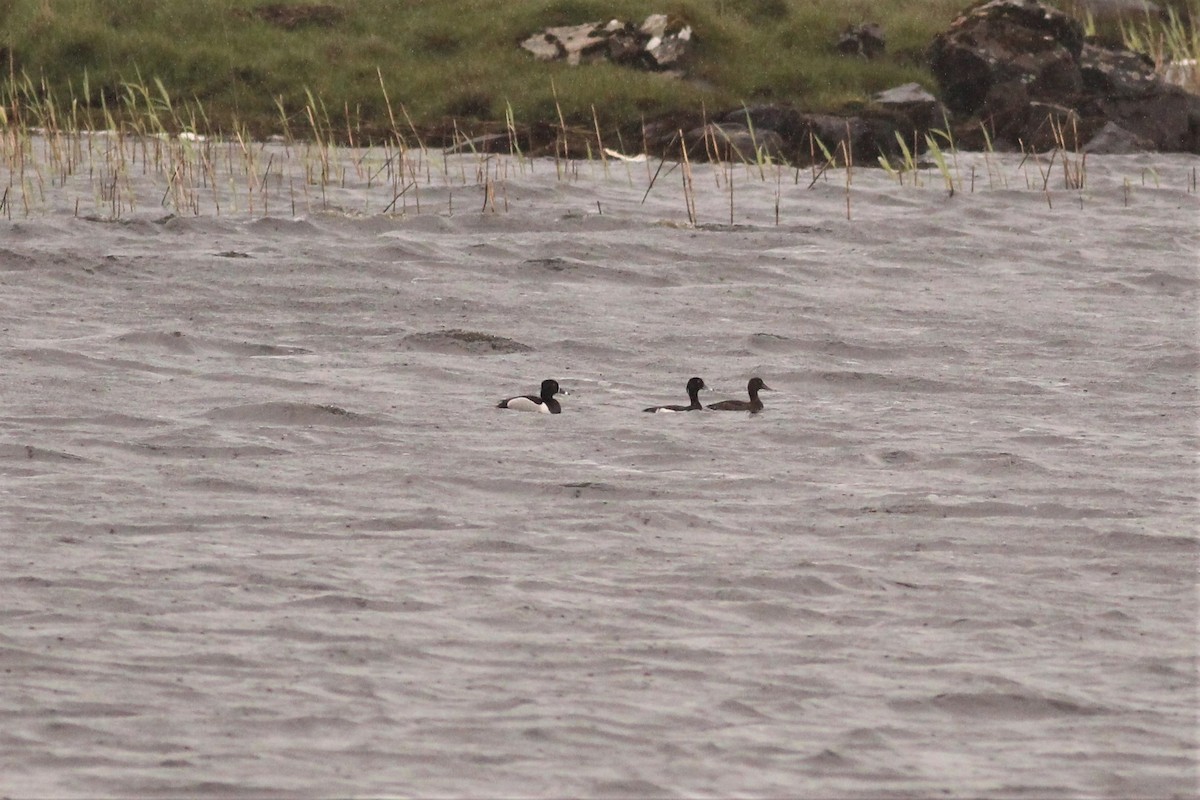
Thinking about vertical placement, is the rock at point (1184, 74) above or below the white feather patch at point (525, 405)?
above

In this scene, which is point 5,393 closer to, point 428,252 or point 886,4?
point 428,252

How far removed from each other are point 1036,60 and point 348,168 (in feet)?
35.4

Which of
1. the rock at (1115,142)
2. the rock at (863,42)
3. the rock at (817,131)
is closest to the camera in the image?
the rock at (817,131)

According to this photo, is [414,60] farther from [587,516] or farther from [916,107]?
[587,516]

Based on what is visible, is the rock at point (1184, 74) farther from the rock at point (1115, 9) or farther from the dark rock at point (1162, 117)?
the dark rock at point (1162, 117)

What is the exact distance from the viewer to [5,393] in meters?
12.6

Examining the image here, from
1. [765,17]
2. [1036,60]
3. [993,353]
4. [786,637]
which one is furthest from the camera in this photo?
[765,17]

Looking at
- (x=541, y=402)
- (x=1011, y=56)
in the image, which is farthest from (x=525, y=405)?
(x=1011, y=56)

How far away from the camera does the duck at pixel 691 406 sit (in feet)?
42.1

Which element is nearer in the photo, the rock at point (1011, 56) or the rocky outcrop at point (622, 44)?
the rock at point (1011, 56)

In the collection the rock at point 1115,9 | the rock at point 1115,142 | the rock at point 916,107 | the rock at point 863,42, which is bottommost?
the rock at point 1115,142

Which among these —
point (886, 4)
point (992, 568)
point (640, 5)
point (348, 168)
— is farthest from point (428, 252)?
point (886, 4)

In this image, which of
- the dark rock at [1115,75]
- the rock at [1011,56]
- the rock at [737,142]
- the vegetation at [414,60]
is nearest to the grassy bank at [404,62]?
the vegetation at [414,60]

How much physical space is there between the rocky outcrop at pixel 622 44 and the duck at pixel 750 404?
52.7ft
